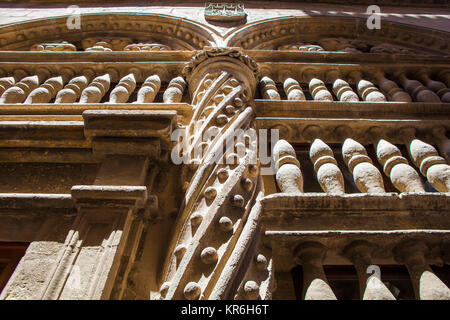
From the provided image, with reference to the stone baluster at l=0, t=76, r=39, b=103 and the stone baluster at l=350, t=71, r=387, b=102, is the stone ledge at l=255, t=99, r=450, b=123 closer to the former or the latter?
the stone baluster at l=350, t=71, r=387, b=102

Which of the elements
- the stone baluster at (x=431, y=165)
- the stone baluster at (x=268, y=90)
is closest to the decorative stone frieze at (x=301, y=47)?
the stone baluster at (x=268, y=90)

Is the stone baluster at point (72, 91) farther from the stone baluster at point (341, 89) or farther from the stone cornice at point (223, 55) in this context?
the stone baluster at point (341, 89)

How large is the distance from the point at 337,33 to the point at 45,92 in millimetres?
4930

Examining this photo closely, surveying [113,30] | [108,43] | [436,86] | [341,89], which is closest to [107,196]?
[341,89]

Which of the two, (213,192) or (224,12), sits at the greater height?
(224,12)

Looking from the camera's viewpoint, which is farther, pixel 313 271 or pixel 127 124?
pixel 127 124

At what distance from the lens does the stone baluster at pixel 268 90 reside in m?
3.35

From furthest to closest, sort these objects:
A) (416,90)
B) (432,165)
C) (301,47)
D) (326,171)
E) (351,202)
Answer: (301,47) < (416,90) < (432,165) < (326,171) < (351,202)

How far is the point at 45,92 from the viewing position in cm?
336

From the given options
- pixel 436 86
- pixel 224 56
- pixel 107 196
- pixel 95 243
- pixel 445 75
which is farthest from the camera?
pixel 445 75

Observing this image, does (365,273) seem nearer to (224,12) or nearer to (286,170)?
(286,170)

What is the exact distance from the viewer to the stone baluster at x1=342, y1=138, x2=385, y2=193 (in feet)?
6.77
